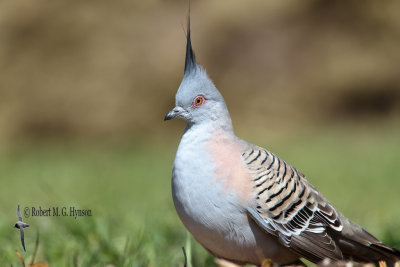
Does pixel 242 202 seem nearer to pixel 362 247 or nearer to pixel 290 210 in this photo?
pixel 290 210

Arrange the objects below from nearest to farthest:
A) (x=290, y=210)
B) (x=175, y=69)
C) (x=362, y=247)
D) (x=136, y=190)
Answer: (x=290, y=210), (x=362, y=247), (x=136, y=190), (x=175, y=69)

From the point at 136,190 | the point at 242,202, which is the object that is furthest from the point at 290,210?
the point at 136,190

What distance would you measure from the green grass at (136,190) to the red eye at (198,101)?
3.52 feet

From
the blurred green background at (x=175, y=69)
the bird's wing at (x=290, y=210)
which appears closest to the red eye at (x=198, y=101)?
the bird's wing at (x=290, y=210)

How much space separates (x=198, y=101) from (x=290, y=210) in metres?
0.97

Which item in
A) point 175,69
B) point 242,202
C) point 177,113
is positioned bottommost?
point 175,69

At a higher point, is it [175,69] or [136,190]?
[175,69]

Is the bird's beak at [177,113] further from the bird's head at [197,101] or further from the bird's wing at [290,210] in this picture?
the bird's wing at [290,210]

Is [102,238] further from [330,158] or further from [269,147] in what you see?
[269,147]

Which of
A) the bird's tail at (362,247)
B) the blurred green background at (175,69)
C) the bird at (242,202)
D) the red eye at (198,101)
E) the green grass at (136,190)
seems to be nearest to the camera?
the bird at (242,202)

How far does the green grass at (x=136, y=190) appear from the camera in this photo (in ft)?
14.0

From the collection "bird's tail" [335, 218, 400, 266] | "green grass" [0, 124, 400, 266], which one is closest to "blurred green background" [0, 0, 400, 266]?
"green grass" [0, 124, 400, 266]

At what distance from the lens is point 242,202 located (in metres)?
3.23

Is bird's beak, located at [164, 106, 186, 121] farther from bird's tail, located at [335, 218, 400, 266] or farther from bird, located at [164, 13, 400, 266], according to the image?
bird's tail, located at [335, 218, 400, 266]
